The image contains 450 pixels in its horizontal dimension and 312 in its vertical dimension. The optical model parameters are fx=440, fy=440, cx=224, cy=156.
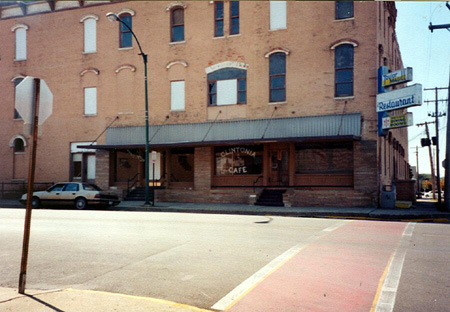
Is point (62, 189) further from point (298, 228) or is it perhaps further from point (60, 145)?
point (298, 228)

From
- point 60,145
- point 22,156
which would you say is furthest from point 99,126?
point 22,156

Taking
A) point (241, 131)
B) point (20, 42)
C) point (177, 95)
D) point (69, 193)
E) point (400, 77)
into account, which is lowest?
point (69, 193)

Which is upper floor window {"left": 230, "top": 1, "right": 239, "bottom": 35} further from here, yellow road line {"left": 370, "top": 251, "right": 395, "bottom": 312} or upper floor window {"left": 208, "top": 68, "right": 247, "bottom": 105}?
yellow road line {"left": 370, "top": 251, "right": 395, "bottom": 312}

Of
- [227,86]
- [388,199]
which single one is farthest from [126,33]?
[388,199]

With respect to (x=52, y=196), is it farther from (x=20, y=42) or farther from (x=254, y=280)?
(x=254, y=280)

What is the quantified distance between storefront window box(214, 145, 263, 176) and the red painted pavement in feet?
46.8

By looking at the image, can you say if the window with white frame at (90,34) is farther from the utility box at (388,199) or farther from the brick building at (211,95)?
the utility box at (388,199)

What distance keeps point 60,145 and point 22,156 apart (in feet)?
10.5

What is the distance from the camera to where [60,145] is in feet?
95.5

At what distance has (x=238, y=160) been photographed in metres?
25.2

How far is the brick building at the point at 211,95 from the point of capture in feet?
74.4

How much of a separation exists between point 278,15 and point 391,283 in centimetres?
2031

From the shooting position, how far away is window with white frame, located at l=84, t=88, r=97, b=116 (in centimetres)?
2845

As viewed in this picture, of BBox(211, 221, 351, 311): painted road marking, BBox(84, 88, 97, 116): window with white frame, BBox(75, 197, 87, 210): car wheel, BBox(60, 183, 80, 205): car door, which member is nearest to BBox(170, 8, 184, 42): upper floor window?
BBox(84, 88, 97, 116): window with white frame
